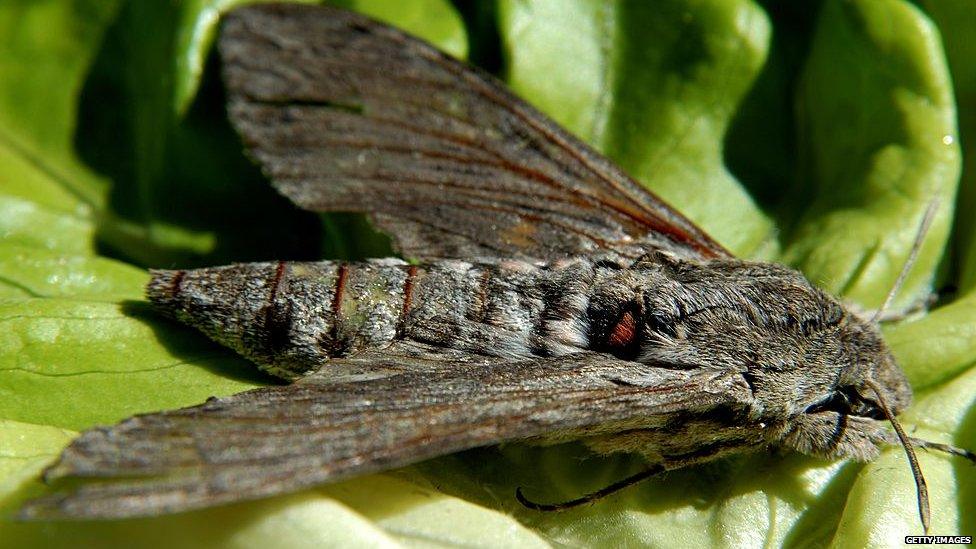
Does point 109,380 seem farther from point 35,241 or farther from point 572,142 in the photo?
point 572,142

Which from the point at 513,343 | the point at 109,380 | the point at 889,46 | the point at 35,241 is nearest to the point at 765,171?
the point at 889,46

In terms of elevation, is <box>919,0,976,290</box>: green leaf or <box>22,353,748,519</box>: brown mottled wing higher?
<box>919,0,976,290</box>: green leaf

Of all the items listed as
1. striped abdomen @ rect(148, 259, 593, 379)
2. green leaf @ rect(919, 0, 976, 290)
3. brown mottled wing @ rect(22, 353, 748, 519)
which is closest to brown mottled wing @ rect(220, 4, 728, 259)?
striped abdomen @ rect(148, 259, 593, 379)

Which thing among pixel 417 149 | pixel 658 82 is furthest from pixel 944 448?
pixel 417 149

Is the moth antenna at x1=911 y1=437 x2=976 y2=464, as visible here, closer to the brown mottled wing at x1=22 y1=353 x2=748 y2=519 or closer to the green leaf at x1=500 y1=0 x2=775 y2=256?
the brown mottled wing at x1=22 y1=353 x2=748 y2=519

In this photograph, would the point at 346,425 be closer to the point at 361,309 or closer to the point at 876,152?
the point at 361,309
